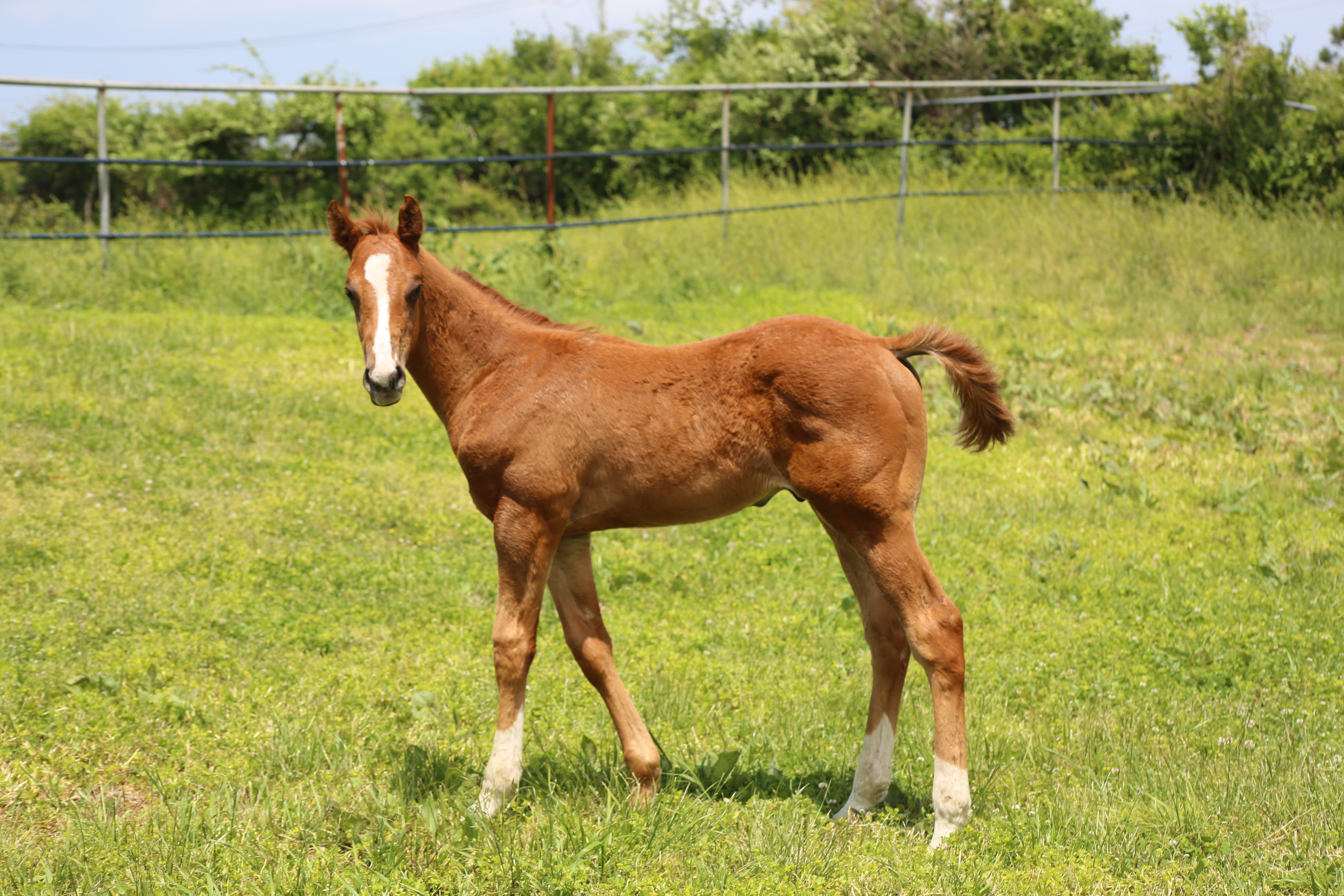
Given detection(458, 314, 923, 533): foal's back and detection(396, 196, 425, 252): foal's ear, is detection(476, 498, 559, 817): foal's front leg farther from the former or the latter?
detection(396, 196, 425, 252): foal's ear

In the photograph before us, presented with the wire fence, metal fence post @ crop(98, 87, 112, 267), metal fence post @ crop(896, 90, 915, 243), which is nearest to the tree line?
the wire fence

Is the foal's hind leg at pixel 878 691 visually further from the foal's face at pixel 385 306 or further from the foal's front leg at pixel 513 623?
the foal's face at pixel 385 306

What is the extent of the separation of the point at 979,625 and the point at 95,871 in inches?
158

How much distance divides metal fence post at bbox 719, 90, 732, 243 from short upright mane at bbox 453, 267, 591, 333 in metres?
8.09

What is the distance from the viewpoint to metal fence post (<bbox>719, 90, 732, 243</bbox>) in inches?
478

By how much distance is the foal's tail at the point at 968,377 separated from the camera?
380 cm

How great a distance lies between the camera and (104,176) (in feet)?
33.3

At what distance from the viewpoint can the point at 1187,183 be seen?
14.6 m

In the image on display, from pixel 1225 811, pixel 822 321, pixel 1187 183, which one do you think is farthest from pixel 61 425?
pixel 1187 183

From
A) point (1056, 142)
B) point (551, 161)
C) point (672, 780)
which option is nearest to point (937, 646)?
point (672, 780)

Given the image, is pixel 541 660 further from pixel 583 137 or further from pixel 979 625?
pixel 583 137

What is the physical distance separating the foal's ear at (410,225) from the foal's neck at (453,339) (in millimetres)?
85

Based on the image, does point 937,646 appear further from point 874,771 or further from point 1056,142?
point 1056,142

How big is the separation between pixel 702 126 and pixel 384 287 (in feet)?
57.3
